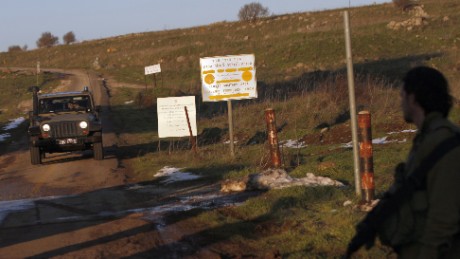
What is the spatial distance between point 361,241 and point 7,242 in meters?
6.45

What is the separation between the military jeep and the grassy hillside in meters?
1.28

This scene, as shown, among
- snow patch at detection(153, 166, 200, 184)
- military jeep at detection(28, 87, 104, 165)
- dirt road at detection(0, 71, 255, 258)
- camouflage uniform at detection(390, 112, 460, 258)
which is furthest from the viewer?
military jeep at detection(28, 87, 104, 165)

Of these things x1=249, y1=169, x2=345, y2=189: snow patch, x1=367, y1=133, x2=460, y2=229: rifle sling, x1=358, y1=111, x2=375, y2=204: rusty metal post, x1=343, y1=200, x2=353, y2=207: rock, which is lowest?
x1=343, y1=200, x2=353, y2=207: rock

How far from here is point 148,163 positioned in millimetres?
18562

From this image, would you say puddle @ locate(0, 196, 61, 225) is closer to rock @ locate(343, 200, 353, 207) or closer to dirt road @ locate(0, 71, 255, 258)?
dirt road @ locate(0, 71, 255, 258)

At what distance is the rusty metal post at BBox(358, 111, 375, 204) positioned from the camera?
930cm

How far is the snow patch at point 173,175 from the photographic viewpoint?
1512 centimetres

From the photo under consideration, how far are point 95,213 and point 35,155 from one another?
987cm

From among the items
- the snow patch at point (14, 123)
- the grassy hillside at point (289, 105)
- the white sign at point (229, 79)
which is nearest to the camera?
the grassy hillside at point (289, 105)

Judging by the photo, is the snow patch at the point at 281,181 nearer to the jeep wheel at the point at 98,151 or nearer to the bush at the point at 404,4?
the jeep wheel at the point at 98,151

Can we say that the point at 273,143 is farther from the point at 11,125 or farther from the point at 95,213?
the point at 11,125

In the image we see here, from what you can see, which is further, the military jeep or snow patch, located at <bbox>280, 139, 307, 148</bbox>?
the military jeep

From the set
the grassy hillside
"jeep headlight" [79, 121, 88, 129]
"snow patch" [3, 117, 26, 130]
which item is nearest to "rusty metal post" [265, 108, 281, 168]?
the grassy hillside

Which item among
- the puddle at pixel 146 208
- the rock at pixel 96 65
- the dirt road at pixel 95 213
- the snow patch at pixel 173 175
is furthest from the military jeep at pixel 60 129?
the rock at pixel 96 65
